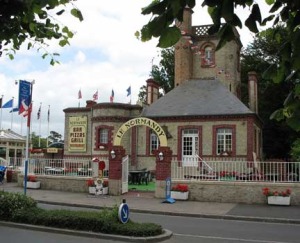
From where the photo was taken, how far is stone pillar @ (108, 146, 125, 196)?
22750mm

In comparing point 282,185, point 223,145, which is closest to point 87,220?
point 282,185

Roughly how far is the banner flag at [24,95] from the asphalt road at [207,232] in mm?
7224

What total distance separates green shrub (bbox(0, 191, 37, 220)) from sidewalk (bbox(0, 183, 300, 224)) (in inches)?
189

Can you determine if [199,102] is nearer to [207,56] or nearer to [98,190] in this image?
[207,56]

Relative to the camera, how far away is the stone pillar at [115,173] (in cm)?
2275

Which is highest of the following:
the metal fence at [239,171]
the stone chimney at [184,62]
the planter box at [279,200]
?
the stone chimney at [184,62]

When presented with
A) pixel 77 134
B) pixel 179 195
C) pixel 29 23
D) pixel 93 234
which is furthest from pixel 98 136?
pixel 29 23

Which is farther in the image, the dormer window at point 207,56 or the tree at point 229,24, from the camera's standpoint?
the dormer window at point 207,56

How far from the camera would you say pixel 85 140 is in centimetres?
3603

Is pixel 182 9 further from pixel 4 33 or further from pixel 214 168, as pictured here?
pixel 214 168

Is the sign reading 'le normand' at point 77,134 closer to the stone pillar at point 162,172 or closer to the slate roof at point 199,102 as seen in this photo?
the slate roof at point 199,102

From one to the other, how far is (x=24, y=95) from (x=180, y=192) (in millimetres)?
8435

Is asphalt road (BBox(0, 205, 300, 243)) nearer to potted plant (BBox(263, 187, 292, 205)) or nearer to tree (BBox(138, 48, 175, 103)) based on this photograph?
potted plant (BBox(263, 187, 292, 205))

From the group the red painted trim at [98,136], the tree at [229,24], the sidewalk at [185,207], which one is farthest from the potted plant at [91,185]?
the tree at [229,24]
